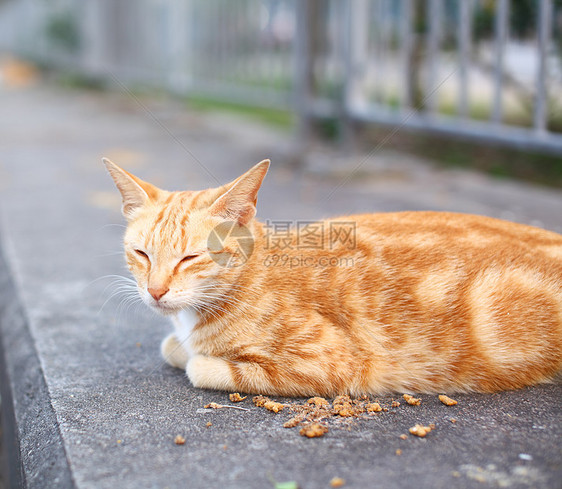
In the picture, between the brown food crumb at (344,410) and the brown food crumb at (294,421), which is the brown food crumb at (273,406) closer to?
the brown food crumb at (294,421)

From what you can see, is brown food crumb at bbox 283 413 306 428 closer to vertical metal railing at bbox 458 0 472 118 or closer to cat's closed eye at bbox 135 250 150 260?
cat's closed eye at bbox 135 250 150 260

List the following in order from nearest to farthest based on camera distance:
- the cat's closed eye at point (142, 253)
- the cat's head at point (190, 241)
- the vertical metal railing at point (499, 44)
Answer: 1. the cat's head at point (190, 241)
2. the cat's closed eye at point (142, 253)
3. the vertical metal railing at point (499, 44)

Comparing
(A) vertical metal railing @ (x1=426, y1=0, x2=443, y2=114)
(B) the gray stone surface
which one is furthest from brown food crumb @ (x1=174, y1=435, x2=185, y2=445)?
(A) vertical metal railing @ (x1=426, y1=0, x2=443, y2=114)

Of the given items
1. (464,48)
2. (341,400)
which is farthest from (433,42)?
(341,400)

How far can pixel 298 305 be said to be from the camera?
2.08 meters

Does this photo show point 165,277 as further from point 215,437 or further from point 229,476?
point 229,476

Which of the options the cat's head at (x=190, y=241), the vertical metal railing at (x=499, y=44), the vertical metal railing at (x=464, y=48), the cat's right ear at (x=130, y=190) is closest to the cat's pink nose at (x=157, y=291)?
the cat's head at (x=190, y=241)

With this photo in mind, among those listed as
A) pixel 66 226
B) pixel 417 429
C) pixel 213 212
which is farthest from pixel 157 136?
pixel 417 429

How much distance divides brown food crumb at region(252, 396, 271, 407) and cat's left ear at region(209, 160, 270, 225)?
22.8 inches

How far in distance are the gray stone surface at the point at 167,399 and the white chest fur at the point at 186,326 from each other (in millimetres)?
122

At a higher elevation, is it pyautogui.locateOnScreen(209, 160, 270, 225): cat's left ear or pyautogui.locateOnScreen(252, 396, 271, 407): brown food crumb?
pyautogui.locateOnScreen(209, 160, 270, 225): cat's left ear

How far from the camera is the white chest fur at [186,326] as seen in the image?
2.15 meters

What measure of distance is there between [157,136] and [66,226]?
3741mm

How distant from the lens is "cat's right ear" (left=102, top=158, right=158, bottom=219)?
2183mm
